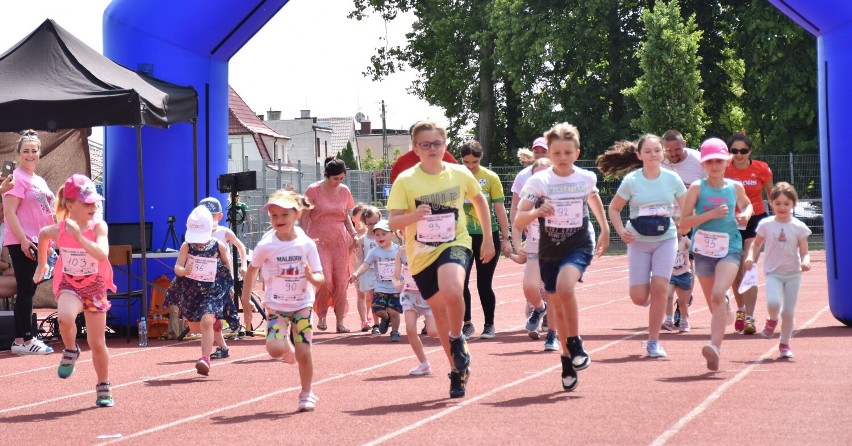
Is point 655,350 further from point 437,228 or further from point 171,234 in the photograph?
point 171,234

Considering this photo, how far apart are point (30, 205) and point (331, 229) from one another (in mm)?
3334

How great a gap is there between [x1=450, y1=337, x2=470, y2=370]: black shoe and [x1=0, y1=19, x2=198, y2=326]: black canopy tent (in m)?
5.85

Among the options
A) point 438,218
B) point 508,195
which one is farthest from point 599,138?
point 438,218

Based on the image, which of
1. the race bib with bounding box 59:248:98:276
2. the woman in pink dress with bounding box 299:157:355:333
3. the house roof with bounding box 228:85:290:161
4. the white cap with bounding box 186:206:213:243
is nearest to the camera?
the race bib with bounding box 59:248:98:276

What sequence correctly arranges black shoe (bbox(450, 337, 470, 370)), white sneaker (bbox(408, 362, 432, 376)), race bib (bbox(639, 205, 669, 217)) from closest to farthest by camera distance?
1. black shoe (bbox(450, 337, 470, 370))
2. white sneaker (bbox(408, 362, 432, 376))
3. race bib (bbox(639, 205, 669, 217))

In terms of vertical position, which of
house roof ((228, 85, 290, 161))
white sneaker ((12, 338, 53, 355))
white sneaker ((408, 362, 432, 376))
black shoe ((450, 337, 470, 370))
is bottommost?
white sneaker ((408, 362, 432, 376))

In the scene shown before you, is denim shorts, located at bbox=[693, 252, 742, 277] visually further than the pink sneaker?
No

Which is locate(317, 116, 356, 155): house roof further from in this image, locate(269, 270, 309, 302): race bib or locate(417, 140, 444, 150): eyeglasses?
locate(269, 270, 309, 302): race bib

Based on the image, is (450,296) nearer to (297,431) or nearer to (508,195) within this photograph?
(297,431)

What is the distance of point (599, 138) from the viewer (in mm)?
46375

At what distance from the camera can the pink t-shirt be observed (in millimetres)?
13070

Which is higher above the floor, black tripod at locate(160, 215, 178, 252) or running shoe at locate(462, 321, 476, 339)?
black tripod at locate(160, 215, 178, 252)

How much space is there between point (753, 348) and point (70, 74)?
24.2 feet

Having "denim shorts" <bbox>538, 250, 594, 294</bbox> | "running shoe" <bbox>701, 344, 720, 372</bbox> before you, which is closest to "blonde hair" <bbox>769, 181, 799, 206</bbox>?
"running shoe" <bbox>701, 344, 720, 372</bbox>
